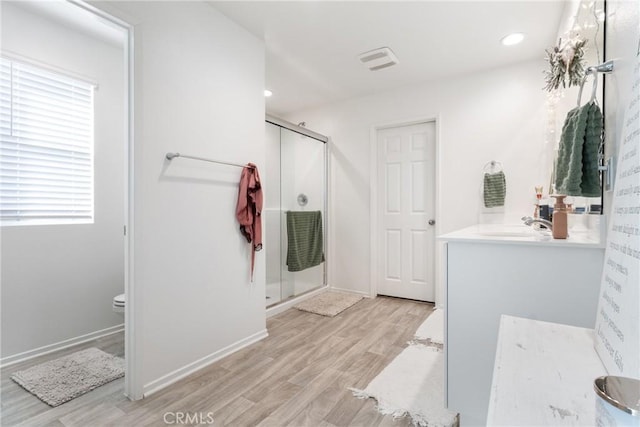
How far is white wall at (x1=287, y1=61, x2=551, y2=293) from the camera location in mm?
2887

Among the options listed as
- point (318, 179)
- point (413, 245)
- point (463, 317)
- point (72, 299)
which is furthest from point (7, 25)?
point (413, 245)

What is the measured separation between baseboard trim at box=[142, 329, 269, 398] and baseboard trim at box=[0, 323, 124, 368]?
44.9 inches

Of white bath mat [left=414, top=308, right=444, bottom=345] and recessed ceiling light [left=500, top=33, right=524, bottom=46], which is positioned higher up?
recessed ceiling light [left=500, top=33, right=524, bottom=46]

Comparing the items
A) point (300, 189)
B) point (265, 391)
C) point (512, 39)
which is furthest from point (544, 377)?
point (300, 189)

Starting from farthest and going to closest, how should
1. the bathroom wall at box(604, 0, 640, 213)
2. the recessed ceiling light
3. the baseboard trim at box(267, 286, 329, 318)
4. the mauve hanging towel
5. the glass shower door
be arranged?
the glass shower door
the baseboard trim at box(267, 286, 329, 318)
the recessed ceiling light
the mauve hanging towel
the bathroom wall at box(604, 0, 640, 213)

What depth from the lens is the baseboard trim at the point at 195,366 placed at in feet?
5.82

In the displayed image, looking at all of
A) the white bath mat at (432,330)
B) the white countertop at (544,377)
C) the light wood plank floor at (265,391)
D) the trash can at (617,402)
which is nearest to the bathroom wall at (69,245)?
the light wood plank floor at (265,391)

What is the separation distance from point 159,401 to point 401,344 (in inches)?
65.7

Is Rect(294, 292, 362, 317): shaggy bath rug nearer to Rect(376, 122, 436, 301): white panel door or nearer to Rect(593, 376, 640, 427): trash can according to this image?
Rect(376, 122, 436, 301): white panel door

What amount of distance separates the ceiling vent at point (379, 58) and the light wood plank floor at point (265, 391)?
2.44 meters

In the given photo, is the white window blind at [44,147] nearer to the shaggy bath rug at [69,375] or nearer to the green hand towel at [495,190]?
the shaggy bath rug at [69,375]

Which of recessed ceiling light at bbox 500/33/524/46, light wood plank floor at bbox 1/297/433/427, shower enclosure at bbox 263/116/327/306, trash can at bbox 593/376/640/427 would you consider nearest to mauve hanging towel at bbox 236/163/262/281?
shower enclosure at bbox 263/116/327/306

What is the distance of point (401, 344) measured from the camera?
2.40m

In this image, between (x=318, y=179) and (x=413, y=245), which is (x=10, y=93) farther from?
(x=413, y=245)
